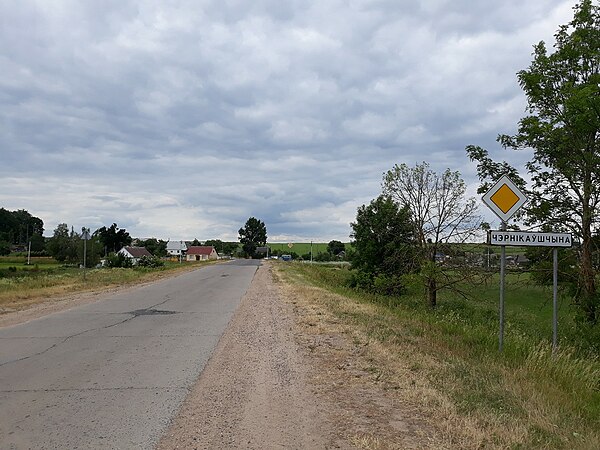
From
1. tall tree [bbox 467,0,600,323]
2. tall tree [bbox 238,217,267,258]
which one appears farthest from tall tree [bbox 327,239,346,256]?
tall tree [bbox 467,0,600,323]

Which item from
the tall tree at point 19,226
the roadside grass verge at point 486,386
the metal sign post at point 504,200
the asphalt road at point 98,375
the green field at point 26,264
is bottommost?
the green field at point 26,264

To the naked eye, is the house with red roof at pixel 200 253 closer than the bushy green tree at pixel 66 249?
No

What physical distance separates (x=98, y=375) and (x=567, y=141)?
14.8 metres

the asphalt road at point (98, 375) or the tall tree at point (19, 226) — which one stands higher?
the tall tree at point (19, 226)

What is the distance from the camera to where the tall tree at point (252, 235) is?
140250 millimetres

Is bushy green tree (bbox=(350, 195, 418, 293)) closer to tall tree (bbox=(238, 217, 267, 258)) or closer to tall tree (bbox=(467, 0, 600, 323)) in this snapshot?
tall tree (bbox=(467, 0, 600, 323))

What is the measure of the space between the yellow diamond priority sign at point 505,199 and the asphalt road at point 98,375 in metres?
5.36

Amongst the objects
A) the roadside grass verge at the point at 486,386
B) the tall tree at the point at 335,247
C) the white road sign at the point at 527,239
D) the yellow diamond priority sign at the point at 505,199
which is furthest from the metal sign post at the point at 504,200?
the tall tree at the point at 335,247

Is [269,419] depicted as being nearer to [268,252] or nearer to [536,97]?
[536,97]

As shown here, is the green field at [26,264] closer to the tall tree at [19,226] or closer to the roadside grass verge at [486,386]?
the tall tree at [19,226]

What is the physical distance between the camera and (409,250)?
33.2 m

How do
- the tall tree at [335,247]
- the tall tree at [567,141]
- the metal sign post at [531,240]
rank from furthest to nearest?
the tall tree at [335,247]
the tall tree at [567,141]
the metal sign post at [531,240]

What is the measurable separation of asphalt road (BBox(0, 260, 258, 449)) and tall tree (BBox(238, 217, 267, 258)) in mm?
126150

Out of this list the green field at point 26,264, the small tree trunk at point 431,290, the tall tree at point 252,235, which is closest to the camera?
the small tree trunk at point 431,290
